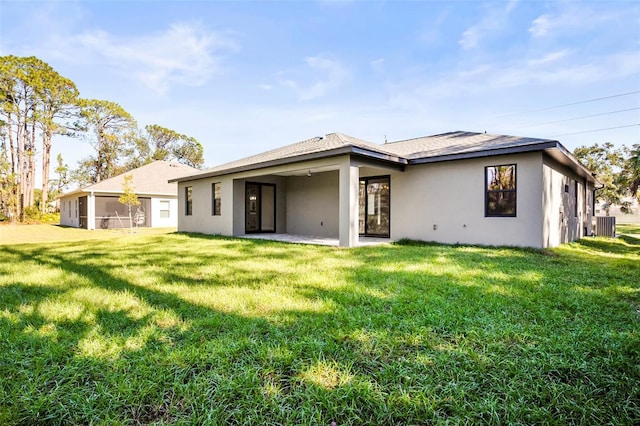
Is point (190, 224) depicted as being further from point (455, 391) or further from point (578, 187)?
point (578, 187)

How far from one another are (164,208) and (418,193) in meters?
18.5

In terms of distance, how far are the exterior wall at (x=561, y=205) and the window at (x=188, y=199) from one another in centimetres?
1360

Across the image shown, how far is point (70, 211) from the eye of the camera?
945 inches

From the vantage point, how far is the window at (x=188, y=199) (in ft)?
49.0

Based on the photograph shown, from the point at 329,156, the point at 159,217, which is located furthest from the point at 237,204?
the point at 159,217

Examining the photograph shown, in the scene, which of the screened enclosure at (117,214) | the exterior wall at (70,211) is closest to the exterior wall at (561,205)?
the screened enclosure at (117,214)

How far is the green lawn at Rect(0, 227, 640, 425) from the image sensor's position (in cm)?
175

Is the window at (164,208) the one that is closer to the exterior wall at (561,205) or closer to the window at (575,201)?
the exterior wall at (561,205)

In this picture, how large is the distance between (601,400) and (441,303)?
1.70m

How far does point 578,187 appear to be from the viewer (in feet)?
40.4

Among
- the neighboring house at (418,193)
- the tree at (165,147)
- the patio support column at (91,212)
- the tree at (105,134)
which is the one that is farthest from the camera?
the tree at (165,147)

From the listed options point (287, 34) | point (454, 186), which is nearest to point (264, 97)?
point (287, 34)

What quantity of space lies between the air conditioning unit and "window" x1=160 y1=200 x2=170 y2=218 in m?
24.5

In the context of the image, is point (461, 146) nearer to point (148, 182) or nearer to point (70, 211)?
point (148, 182)
